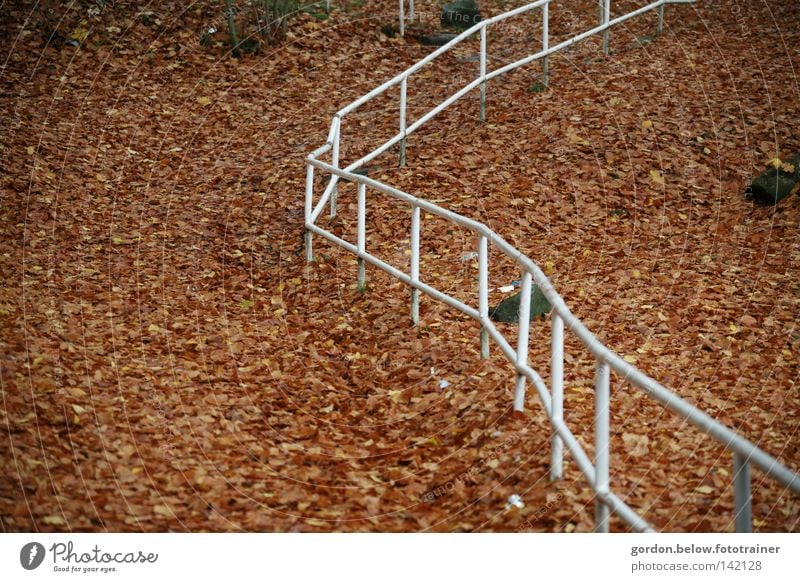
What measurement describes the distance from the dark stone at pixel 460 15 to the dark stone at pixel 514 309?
907cm

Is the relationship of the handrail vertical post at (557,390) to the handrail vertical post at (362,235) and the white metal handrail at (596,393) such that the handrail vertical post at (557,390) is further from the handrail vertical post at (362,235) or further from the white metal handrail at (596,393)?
the handrail vertical post at (362,235)

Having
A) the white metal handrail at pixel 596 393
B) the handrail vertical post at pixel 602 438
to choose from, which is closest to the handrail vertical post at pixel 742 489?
the white metal handrail at pixel 596 393

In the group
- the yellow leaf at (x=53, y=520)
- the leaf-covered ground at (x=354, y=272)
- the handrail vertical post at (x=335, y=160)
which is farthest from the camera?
the handrail vertical post at (x=335, y=160)

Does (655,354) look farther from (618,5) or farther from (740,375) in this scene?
(618,5)

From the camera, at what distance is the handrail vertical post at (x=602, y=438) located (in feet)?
12.5

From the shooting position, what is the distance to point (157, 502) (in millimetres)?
4648

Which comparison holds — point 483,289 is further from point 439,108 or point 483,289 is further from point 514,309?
point 439,108

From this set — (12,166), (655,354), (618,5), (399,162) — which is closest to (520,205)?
(399,162)

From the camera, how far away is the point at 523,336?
17.3 feet

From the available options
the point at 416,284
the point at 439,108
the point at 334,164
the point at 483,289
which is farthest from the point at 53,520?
the point at 439,108

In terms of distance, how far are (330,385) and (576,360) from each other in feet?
6.28

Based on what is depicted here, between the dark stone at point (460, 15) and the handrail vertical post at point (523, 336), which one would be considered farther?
the dark stone at point (460, 15)

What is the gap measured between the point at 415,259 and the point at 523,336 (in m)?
1.86
